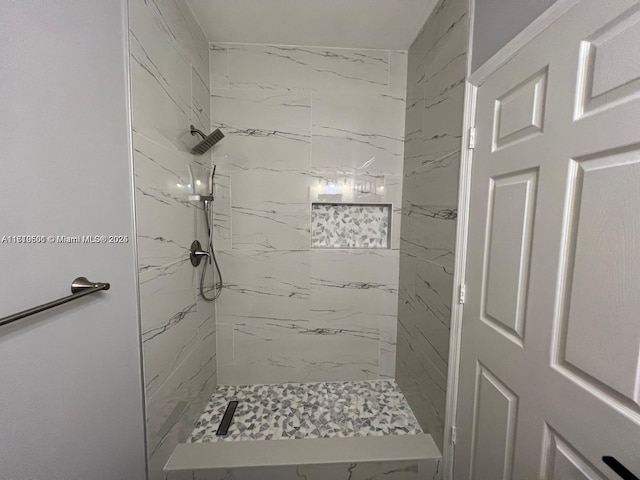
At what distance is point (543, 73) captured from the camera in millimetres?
814

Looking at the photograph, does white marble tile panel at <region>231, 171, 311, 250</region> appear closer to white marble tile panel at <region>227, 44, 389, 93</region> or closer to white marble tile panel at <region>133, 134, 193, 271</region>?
white marble tile panel at <region>133, 134, 193, 271</region>

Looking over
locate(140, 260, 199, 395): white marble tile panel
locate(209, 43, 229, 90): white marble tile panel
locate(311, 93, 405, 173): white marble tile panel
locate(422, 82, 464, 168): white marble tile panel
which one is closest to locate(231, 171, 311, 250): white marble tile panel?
locate(311, 93, 405, 173): white marble tile panel

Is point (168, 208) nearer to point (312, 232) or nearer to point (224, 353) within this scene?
point (312, 232)

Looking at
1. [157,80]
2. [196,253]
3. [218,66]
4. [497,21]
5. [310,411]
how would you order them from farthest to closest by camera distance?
[218,66] → [310,411] → [196,253] → [157,80] → [497,21]

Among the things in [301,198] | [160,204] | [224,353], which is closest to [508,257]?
[301,198]

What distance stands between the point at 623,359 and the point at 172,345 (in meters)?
1.72

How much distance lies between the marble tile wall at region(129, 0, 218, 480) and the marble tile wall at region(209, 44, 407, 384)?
0.86 feet

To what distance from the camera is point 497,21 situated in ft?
3.31

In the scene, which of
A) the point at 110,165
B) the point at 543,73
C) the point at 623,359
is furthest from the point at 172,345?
the point at 543,73

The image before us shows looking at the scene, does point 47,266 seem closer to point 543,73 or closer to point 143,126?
point 143,126

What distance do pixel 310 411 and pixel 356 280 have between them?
3.24 ft

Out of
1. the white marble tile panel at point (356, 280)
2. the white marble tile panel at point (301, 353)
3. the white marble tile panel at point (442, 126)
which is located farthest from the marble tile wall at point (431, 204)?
the white marble tile panel at point (301, 353)

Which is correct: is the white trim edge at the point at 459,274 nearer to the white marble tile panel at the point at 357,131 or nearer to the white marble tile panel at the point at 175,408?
the white marble tile panel at the point at 357,131

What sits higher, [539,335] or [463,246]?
Answer: [463,246]
